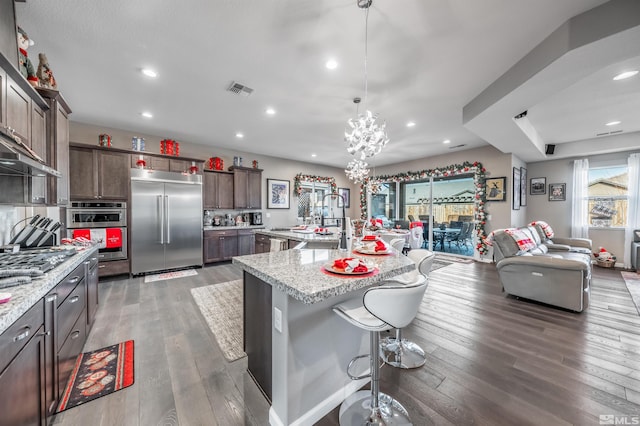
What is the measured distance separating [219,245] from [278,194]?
7.58 feet

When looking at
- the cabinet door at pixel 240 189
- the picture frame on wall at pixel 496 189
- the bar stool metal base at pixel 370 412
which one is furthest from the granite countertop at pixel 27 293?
the picture frame on wall at pixel 496 189

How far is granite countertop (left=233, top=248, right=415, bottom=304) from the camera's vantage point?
3.86 feet

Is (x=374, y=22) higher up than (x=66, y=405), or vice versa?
(x=374, y=22)

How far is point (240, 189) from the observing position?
6012 millimetres

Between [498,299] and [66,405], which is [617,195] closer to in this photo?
[498,299]

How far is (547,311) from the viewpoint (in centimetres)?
310

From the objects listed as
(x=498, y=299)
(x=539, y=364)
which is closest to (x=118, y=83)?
(x=539, y=364)

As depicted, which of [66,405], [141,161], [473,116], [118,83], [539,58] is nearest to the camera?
[66,405]

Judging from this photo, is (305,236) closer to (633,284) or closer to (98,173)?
(98,173)

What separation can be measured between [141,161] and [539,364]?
20.5ft

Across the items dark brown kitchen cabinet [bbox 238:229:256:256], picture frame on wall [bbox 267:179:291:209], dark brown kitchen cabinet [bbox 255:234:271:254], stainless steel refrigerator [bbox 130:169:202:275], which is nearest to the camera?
dark brown kitchen cabinet [bbox 255:234:271:254]

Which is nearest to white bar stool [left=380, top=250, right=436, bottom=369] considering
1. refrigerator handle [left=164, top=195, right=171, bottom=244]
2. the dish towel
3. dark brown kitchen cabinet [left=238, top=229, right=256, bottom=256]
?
the dish towel

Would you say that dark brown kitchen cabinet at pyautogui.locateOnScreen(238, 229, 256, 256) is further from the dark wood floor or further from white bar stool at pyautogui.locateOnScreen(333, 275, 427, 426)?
white bar stool at pyautogui.locateOnScreen(333, 275, 427, 426)

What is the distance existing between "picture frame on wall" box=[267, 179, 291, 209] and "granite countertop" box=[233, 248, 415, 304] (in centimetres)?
510
